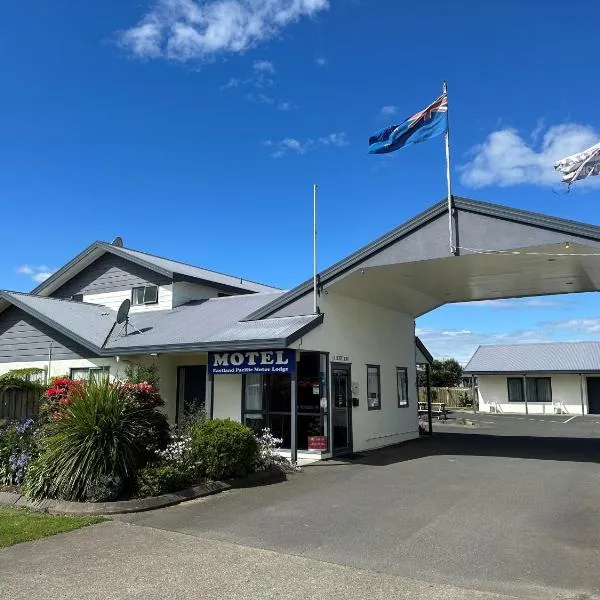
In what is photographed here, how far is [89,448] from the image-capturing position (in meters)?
9.44

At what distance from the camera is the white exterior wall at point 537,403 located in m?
38.2

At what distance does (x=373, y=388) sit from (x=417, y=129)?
25.9 ft

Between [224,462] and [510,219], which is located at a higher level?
[510,219]

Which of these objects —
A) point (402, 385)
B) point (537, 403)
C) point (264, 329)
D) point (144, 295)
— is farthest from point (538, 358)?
point (264, 329)

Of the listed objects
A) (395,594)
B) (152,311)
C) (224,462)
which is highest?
(152,311)

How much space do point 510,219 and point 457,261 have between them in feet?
5.82

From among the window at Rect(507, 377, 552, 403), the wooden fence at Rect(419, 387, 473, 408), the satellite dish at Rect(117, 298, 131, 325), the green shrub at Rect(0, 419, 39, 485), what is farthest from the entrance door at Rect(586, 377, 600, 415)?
the green shrub at Rect(0, 419, 39, 485)

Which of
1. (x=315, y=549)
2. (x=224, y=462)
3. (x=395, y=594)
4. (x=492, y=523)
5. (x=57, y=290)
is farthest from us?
(x=57, y=290)

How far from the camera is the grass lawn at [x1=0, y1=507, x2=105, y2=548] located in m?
7.30

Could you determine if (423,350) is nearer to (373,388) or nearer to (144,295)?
(373,388)

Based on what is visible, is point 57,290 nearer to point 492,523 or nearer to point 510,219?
point 510,219

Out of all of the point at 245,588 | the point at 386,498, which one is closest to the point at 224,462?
the point at 386,498

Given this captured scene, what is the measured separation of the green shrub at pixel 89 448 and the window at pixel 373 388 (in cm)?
836

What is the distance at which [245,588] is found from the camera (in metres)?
5.45
